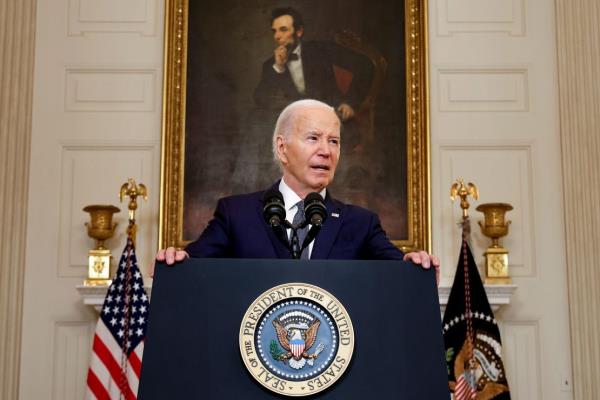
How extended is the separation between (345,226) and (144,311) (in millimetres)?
2786

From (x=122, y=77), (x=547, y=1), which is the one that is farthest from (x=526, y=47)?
(x=122, y=77)

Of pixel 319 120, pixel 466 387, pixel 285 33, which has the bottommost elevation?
pixel 466 387

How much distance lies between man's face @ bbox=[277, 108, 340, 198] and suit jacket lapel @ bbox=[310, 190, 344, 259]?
139mm

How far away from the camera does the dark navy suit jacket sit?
10.0 ft

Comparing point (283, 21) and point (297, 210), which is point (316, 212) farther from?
point (283, 21)

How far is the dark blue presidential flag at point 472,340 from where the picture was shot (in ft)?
17.9

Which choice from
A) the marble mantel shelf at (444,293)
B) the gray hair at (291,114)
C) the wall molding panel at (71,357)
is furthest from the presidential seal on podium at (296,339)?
the wall molding panel at (71,357)

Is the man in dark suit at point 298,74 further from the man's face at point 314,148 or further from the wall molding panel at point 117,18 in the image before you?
the man's face at point 314,148

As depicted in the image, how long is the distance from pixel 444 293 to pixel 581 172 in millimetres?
1417

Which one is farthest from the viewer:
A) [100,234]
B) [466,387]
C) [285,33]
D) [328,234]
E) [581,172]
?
[285,33]

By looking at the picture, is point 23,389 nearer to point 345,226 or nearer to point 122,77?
point 122,77

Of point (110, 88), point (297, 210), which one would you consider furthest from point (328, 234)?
point (110, 88)

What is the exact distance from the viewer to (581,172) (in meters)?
6.16

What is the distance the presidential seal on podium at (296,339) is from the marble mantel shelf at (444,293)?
3484 mm
